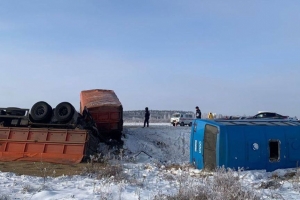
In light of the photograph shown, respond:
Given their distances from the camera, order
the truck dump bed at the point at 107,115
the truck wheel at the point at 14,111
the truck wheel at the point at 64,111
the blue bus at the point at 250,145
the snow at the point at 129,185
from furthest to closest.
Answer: the truck dump bed at the point at 107,115
the truck wheel at the point at 14,111
the truck wheel at the point at 64,111
the blue bus at the point at 250,145
the snow at the point at 129,185

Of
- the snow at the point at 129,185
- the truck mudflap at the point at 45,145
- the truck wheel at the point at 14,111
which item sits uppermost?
the truck wheel at the point at 14,111

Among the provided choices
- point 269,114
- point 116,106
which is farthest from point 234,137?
point 269,114

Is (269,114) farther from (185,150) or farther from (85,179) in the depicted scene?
(85,179)

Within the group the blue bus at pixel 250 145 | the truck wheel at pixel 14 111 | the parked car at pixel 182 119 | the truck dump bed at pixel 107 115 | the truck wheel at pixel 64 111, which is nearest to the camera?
the blue bus at pixel 250 145

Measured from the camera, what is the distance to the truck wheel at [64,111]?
47.0 ft

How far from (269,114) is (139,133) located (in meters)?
8.49

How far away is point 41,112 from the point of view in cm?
1457

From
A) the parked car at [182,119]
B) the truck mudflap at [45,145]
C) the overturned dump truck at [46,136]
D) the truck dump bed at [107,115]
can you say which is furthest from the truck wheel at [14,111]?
the parked car at [182,119]

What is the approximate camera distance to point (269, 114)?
23969 mm

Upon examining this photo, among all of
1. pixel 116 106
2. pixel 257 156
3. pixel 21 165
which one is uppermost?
pixel 116 106

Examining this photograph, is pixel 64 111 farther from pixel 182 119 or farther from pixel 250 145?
pixel 182 119

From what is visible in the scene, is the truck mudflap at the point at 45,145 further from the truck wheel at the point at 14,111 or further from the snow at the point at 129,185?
the snow at the point at 129,185

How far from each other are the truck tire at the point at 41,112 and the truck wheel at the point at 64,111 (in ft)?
0.92

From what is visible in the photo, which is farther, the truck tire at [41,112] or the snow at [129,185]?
the truck tire at [41,112]
